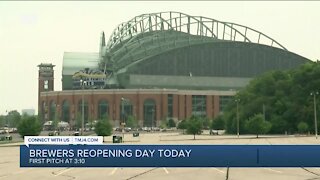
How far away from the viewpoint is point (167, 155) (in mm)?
23422

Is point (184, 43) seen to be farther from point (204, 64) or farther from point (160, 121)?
point (160, 121)

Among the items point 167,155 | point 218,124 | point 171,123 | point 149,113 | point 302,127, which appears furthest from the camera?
point 149,113

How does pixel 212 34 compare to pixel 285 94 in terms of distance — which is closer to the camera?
pixel 285 94

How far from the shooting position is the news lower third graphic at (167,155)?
2319 centimetres

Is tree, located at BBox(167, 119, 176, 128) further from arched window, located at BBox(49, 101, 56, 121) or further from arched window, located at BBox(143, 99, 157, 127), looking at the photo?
arched window, located at BBox(49, 101, 56, 121)

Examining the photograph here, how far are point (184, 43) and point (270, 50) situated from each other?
31.9m

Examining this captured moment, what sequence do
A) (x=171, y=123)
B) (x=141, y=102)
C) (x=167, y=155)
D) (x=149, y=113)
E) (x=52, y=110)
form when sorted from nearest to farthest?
(x=167, y=155), (x=171, y=123), (x=141, y=102), (x=149, y=113), (x=52, y=110)

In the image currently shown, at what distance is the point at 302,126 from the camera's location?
9344cm

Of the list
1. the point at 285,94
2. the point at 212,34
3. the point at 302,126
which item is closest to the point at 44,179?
the point at 302,126

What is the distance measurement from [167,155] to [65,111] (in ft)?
530

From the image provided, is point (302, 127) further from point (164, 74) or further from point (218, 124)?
point (164, 74)

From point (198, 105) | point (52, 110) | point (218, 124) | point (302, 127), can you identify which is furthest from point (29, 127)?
point (52, 110)

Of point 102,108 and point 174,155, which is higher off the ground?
point 102,108

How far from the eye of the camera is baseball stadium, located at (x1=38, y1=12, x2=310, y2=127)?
171500 mm
